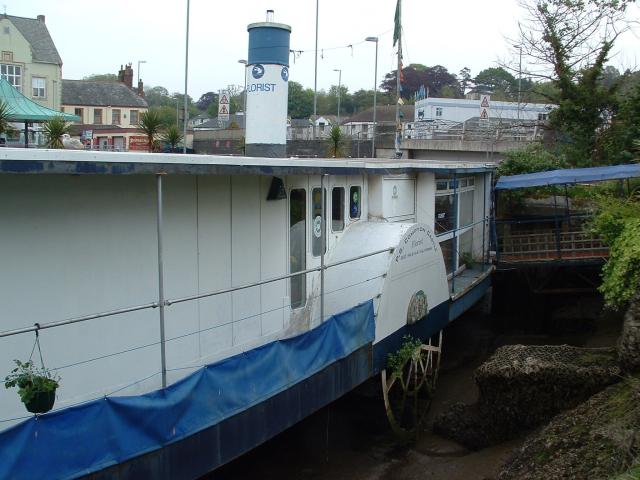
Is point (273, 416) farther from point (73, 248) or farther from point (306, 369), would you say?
point (73, 248)

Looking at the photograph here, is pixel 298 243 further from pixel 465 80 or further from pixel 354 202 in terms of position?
pixel 465 80

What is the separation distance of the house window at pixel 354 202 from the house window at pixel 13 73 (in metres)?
47.4

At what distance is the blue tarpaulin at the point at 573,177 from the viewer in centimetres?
1433

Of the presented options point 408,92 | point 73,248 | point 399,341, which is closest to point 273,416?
point 73,248

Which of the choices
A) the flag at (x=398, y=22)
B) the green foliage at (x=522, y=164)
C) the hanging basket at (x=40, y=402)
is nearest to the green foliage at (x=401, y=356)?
the hanging basket at (x=40, y=402)

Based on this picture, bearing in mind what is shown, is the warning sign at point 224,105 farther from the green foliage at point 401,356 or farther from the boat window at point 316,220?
the green foliage at point 401,356

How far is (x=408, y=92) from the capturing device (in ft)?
371

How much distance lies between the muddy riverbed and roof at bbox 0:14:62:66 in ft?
158

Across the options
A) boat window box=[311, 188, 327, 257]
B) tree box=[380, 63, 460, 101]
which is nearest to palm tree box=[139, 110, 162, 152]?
boat window box=[311, 188, 327, 257]

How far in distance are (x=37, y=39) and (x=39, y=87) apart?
153 inches

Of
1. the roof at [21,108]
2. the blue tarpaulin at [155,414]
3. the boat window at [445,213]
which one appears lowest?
the blue tarpaulin at [155,414]

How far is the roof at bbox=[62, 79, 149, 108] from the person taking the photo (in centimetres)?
6097

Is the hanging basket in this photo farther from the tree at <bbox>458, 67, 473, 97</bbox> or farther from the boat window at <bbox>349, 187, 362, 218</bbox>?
the tree at <bbox>458, 67, 473, 97</bbox>

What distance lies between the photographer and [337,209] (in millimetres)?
10844
